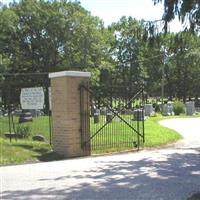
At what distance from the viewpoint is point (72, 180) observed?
10.7 m

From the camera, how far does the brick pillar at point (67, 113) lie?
15.4 meters

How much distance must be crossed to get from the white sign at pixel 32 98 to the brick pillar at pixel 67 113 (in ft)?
2.21

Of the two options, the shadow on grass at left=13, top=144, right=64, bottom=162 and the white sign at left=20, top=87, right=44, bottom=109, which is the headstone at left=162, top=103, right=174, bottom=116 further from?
the shadow on grass at left=13, top=144, right=64, bottom=162

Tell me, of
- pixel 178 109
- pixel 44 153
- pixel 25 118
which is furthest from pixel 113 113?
pixel 178 109

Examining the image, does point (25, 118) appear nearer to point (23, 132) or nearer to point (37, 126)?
point (37, 126)

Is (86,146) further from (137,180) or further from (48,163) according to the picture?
(137,180)

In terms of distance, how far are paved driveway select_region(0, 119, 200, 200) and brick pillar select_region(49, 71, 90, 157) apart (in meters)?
0.76

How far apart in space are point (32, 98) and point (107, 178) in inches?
242

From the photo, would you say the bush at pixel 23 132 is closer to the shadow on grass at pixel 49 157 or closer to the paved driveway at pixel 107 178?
the shadow on grass at pixel 49 157

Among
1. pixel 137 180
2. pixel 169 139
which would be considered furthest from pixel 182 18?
pixel 169 139

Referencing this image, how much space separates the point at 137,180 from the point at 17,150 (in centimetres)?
491

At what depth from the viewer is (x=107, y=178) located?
10984 millimetres

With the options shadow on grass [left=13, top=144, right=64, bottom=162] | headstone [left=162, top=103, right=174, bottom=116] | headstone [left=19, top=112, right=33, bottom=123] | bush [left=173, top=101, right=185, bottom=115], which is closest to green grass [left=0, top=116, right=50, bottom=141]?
headstone [left=19, top=112, right=33, bottom=123]

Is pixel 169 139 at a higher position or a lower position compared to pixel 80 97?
lower
